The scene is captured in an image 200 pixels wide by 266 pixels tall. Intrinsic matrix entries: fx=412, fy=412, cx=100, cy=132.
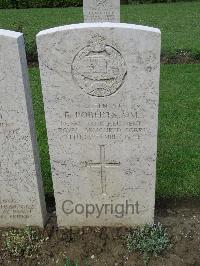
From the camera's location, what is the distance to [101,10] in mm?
9664

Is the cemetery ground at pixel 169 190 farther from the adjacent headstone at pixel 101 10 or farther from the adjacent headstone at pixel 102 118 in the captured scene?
the adjacent headstone at pixel 101 10

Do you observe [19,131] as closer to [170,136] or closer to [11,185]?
[11,185]

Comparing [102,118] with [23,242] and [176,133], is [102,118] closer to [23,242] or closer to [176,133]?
[23,242]

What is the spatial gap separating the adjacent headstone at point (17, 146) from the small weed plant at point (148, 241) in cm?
97

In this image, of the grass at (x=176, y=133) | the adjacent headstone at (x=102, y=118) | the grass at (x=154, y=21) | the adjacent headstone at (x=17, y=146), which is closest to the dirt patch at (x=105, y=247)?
the adjacent headstone at (x=102, y=118)

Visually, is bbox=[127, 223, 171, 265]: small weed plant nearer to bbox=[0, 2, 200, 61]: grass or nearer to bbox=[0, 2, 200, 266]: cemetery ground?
bbox=[0, 2, 200, 266]: cemetery ground

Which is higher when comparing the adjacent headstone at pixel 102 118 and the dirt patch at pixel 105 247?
the adjacent headstone at pixel 102 118

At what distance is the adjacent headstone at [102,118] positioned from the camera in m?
3.29

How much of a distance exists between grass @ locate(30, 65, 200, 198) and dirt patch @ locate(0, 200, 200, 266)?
2.18 ft

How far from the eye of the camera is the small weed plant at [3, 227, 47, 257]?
12.9ft

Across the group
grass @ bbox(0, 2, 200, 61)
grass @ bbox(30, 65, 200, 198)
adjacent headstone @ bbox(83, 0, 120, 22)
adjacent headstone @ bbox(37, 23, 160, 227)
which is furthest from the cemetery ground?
adjacent headstone @ bbox(83, 0, 120, 22)

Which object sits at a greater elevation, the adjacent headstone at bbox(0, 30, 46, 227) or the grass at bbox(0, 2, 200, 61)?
the adjacent headstone at bbox(0, 30, 46, 227)

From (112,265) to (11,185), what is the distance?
4.04 ft

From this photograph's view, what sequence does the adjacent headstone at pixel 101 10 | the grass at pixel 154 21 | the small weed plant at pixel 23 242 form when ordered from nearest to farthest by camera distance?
1. the small weed plant at pixel 23 242
2. the adjacent headstone at pixel 101 10
3. the grass at pixel 154 21
